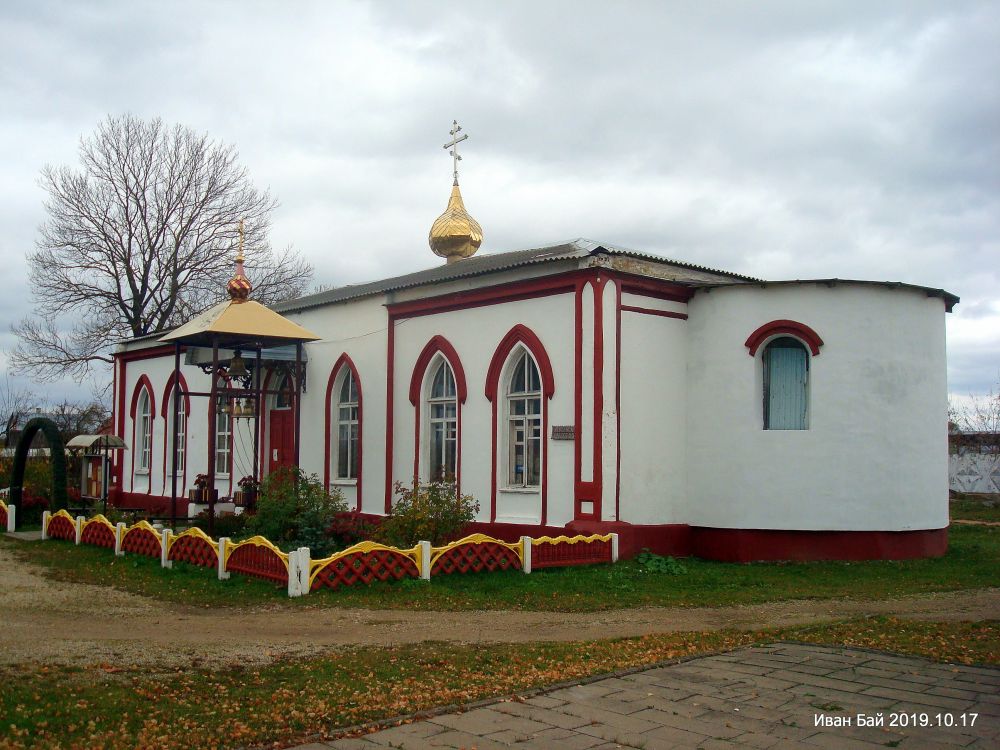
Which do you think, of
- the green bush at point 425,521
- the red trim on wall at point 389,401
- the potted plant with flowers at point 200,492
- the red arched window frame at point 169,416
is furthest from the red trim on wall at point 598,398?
the red arched window frame at point 169,416

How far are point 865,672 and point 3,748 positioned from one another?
20.8 feet

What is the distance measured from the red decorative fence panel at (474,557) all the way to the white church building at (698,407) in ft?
5.68

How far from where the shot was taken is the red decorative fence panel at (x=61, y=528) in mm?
19000

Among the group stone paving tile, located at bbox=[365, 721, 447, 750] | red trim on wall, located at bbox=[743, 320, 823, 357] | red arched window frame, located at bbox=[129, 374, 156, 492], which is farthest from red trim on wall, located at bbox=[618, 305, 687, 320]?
red arched window frame, located at bbox=[129, 374, 156, 492]

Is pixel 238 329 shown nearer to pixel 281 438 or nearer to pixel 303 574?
pixel 281 438

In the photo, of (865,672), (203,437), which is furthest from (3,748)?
(203,437)

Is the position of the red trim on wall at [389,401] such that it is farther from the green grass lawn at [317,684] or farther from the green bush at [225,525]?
the green grass lawn at [317,684]

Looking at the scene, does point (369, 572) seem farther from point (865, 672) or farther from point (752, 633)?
point (865, 672)

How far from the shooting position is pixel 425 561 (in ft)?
42.9

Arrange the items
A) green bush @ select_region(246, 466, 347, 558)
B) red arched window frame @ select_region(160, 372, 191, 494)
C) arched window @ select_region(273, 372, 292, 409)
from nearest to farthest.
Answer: green bush @ select_region(246, 466, 347, 558)
arched window @ select_region(273, 372, 292, 409)
red arched window frame @ select_region(160, 372, 191, 494)

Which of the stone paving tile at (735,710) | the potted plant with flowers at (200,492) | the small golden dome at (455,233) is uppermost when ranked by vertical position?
the small golden dome at (455,233)

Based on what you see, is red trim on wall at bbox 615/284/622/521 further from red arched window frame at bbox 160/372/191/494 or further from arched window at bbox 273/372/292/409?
red arched window frame at bbox 160/372/191/494

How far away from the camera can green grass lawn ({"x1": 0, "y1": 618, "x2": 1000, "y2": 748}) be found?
636cm

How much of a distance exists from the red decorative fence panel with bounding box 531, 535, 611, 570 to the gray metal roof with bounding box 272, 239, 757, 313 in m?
4.51
